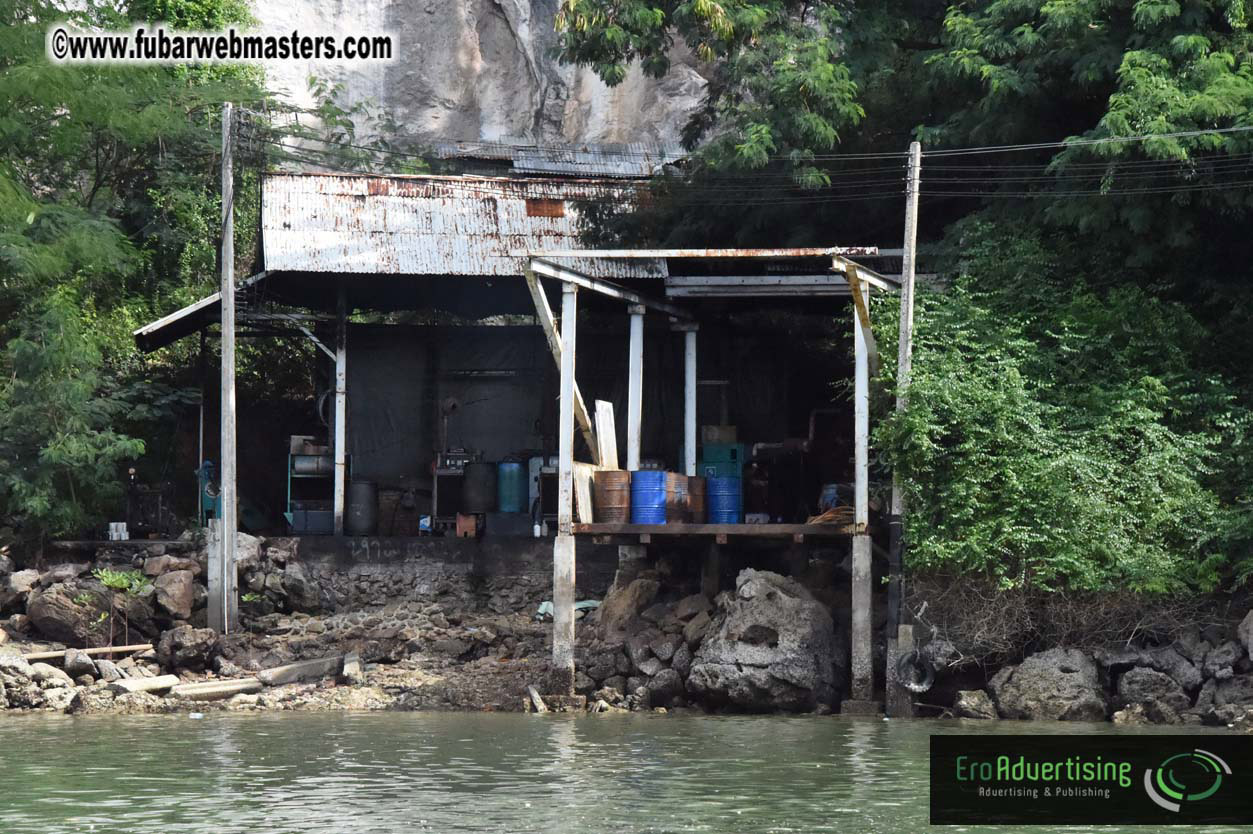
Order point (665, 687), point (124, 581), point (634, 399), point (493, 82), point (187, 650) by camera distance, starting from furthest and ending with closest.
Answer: point (493, 82)
point (124, 581)
point (634, 399)
point (187, 650)
point (665, 687)

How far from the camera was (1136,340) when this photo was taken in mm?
19172

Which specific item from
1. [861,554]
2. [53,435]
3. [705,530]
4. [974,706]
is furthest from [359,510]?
[974,706]

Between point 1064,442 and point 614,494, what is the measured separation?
17.3 feet

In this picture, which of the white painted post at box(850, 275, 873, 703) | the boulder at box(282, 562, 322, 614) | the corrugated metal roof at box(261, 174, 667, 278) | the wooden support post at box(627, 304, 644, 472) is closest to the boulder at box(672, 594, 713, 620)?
the white painted post at box(850, 275, 873, 703)

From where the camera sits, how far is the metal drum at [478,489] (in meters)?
24.8

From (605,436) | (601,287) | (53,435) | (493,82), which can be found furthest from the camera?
(493,82)

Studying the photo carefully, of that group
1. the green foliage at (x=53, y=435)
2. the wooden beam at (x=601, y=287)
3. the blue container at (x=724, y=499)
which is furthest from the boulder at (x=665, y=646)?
the green foliage at (x=53, y=435)

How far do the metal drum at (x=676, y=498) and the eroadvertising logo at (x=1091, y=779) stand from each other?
5.36 m

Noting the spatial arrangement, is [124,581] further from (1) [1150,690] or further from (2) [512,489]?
(1) [1150,690]

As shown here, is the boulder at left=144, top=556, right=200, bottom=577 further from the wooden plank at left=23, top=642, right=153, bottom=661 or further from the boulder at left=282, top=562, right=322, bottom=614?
the wooden plank at left=23, top=642, right=153, bottom=661

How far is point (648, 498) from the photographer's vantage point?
1953 cm

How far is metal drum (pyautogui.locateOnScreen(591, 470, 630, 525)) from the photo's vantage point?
63.9 feet

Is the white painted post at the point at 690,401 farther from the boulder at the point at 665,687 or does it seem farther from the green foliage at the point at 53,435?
the green foliage at the point at 53,435

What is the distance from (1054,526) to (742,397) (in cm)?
857
